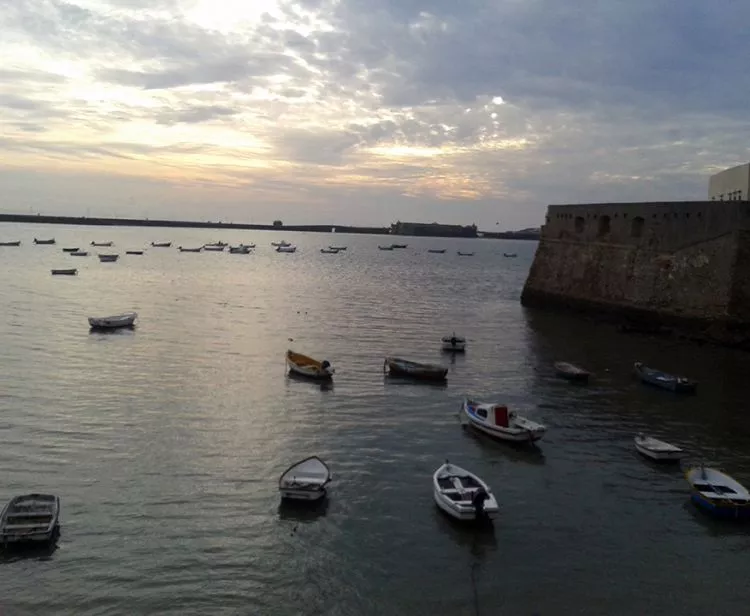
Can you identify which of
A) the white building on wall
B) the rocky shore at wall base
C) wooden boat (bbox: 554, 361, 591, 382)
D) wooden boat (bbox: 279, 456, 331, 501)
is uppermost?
the white building on wall

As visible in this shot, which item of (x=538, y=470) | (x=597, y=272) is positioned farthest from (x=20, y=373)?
(x=597, y=272)

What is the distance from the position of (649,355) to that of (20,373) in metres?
27.8

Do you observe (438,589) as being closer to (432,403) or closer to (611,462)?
(611,462)

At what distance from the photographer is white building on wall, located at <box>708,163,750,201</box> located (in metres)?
40.2

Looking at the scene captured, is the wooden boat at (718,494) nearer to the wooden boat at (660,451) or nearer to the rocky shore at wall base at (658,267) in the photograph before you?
the wooden boat at (660,451)

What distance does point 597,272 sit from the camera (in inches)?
1715

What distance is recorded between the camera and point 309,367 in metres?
25.1

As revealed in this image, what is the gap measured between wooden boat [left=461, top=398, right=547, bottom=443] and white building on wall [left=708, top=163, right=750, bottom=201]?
28636mm

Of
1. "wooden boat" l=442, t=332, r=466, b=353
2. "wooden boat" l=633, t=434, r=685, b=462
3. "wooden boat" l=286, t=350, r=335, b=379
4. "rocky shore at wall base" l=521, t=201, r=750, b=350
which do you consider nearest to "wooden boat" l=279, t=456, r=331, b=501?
"wooden boat" l=633, t=434, r=685, b=462

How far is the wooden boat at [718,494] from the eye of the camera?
14.2m

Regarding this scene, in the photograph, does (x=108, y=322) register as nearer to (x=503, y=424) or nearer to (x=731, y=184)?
(x=503, y=424)

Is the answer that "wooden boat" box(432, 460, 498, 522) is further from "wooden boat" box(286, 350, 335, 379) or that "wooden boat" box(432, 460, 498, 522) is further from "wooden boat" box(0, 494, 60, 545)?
"wooden boat" box(286, 350, 335, 379)

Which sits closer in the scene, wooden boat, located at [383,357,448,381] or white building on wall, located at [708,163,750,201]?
wooden boat, located at [383,357,448,381]

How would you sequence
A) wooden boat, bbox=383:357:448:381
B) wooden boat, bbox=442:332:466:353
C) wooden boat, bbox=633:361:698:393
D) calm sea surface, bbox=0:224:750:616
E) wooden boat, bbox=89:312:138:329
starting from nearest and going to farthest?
calm sea surface, bbox=0:224:750:616 < wooden boat, bbox=633:361:698:393 < wooden boat, bbox=383:357:448:381 < wooden boat, bbox=442:332:466:353 < wooden boat, bbox=89:312:138:329
